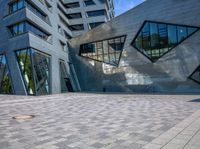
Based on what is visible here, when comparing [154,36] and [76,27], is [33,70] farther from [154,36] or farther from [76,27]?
[76,27]

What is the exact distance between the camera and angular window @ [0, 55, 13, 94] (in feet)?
105

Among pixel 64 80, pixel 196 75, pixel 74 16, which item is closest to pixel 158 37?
pixel 196 75

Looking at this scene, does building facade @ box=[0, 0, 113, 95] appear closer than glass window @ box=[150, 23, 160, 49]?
Yes

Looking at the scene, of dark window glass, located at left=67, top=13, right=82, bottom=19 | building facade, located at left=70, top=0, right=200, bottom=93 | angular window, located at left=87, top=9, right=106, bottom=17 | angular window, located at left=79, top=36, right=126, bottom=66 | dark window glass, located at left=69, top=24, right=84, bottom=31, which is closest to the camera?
building facade, located at left=70, top=0, right=200, bottom=93

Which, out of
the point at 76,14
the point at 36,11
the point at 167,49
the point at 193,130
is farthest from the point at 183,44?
the point at 76,14

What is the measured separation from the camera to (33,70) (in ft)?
94.1

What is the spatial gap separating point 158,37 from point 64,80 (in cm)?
1857

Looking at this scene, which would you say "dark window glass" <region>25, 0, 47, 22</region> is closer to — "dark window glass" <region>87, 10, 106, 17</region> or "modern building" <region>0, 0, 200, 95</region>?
"modern building" <region>0, 0, 200, 95</region>

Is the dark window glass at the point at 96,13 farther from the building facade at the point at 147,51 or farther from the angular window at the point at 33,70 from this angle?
the angular window at the point at 33,70

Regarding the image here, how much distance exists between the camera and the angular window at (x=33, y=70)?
28781 mm

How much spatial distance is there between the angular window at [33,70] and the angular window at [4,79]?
3.54m

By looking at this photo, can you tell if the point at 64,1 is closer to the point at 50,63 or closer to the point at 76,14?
the point at 76,14

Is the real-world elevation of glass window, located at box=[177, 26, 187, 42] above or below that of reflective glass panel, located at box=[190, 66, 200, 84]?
above

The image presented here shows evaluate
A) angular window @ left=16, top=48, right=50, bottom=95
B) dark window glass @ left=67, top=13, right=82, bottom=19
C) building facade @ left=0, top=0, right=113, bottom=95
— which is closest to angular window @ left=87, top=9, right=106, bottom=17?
dark window glass @ left=67, top=13, right=82, bottom=19
